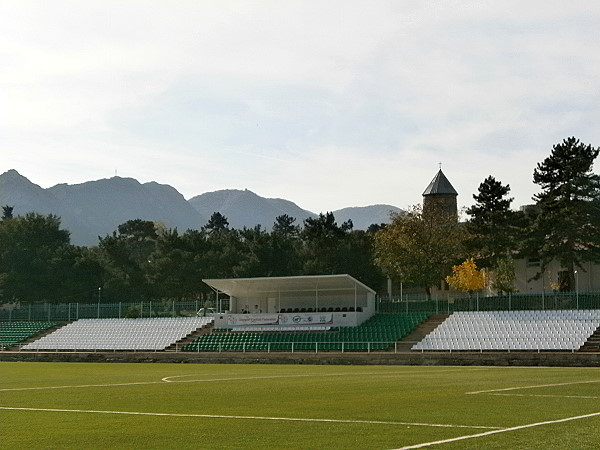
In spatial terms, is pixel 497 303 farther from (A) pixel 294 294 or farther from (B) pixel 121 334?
(B) pixel 121 334

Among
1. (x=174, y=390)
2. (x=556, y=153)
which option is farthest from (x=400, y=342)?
(x=174, y=390)

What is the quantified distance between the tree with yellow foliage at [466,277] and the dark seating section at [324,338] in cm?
1497

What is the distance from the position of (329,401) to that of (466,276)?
6322cm

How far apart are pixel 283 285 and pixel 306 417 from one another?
54.4 m

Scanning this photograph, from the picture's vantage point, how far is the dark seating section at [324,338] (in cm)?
6091

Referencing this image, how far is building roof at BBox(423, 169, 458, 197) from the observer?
137875 millimetres

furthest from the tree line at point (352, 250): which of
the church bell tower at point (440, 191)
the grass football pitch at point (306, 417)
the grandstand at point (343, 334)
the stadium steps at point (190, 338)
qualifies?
the grass football pitch at point (306, 417)

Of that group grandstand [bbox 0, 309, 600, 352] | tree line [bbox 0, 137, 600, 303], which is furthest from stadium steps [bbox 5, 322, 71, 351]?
tree line [bbox 0, 137, 600, 303]

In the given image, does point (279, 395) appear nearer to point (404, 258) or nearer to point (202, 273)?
point (404, 258)

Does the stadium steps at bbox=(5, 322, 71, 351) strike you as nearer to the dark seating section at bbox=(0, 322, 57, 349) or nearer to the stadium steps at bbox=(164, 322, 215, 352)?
the dark seating section at bbox=(0, 322, 57, 349)

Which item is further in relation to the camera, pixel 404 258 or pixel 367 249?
pixel 367 249

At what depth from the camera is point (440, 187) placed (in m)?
138

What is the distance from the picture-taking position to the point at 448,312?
216 ft

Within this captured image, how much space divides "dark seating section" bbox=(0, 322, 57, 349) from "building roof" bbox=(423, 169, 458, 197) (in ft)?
248
